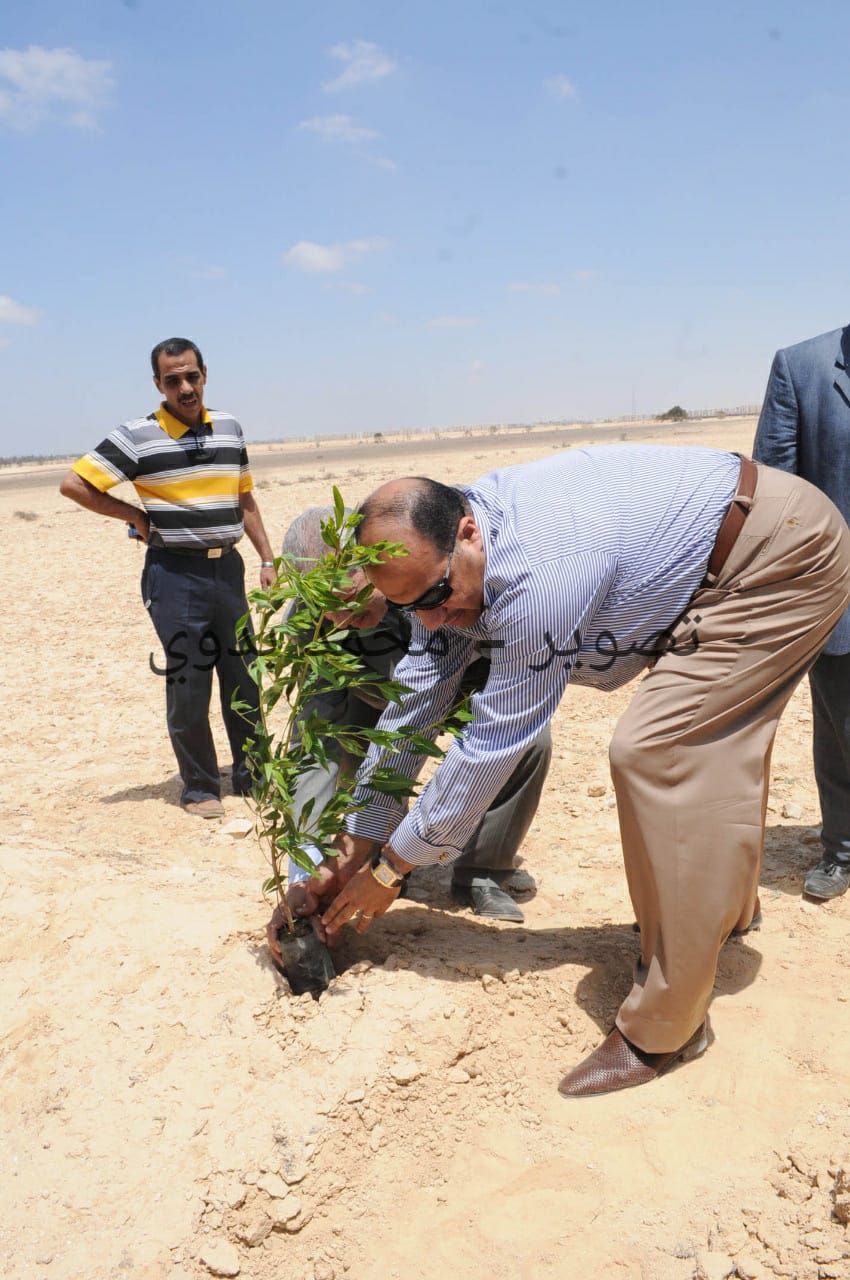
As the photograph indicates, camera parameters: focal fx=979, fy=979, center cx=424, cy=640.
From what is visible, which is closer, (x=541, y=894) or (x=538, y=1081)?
(x=538, y=1081)

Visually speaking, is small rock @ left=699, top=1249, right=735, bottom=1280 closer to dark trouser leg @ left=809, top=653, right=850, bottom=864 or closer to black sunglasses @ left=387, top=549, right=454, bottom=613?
black sunglasses @ left=387, top=549, right=454, bottom=613

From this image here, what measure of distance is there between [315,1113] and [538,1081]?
613mm

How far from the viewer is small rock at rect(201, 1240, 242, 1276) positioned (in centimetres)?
230

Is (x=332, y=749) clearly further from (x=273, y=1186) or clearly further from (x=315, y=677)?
(x=273, y=1186)

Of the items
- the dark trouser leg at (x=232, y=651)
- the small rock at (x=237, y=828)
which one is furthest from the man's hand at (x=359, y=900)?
the dark trouser leg at (x=232, y=651)

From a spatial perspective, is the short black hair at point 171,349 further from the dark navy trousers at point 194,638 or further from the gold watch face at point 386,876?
Answer: the gold watch face at point 386,876

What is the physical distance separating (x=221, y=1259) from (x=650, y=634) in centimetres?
187

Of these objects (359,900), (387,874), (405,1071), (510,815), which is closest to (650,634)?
(387,874)

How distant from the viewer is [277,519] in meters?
14.1

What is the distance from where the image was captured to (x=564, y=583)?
2404mm

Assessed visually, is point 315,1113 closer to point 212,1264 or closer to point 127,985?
point 212,1264

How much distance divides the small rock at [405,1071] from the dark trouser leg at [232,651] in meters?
2.26

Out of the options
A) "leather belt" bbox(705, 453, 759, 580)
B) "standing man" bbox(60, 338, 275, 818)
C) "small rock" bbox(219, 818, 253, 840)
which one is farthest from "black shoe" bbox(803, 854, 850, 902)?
"standing man" bbox(60, 338, 275, 818)

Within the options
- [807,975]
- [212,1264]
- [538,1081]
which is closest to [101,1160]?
[212,1264]
